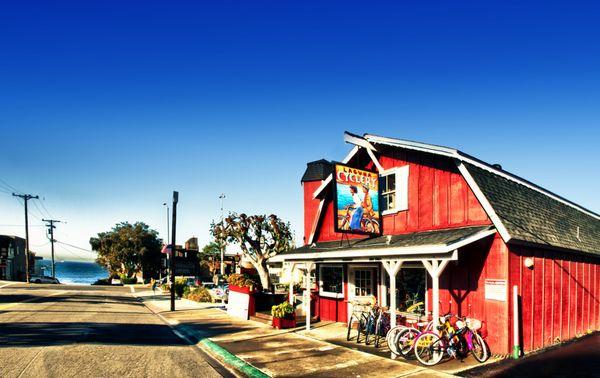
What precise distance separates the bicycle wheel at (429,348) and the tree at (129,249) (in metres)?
63.1

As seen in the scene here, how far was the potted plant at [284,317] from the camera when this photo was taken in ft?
49.7

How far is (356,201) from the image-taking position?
43.8ft

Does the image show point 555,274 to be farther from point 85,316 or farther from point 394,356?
point 85,316

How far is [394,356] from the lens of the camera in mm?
10273

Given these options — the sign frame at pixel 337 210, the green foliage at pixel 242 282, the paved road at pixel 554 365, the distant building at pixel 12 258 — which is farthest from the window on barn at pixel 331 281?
the distant building at pixel 12 258

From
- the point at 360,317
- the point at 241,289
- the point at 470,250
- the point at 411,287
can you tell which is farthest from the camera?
the point at 241,289

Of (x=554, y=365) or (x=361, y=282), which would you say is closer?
(x=554, y=365)

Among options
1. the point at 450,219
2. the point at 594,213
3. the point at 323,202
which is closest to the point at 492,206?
the point at 450,219

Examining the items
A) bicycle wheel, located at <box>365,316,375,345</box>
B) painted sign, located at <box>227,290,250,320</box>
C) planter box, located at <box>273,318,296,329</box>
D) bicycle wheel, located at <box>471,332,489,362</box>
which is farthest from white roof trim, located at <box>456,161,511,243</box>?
painted sign, located at <box>227,290,250,320</box>

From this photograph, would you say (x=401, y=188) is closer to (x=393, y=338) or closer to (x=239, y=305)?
(x=393, y=338)

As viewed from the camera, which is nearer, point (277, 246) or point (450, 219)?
point (450, 219)

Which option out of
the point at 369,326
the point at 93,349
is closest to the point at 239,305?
the point at 93,349

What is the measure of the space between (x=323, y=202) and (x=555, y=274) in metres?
8.68

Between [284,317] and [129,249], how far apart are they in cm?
5768
